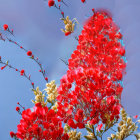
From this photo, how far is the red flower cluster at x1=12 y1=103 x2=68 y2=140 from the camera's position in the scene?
2301 millimetres

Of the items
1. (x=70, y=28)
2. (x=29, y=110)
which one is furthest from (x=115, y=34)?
(x=29, y=110)

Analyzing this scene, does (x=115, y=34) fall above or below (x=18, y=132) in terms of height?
above

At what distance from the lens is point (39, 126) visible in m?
2.34

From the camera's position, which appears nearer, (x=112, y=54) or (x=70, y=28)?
(x=112, y=54)

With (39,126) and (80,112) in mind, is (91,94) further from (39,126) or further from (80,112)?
(39,126)

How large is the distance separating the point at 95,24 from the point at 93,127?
6.14ft

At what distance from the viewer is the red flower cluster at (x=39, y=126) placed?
2.30m

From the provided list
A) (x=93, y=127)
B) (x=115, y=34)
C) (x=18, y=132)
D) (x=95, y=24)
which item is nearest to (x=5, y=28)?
(x=95, y=24)

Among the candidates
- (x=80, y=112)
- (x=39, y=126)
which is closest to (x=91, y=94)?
(x=80, y=112)

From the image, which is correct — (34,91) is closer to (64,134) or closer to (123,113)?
(64,134)

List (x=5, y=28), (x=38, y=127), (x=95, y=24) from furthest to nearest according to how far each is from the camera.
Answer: (x=5, y=28) < (x=95, y=24) < (x=38, y=127)

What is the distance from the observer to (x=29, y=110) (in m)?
2.41

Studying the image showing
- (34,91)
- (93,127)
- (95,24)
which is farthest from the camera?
(95,24)

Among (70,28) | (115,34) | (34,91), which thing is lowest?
(34,91)
